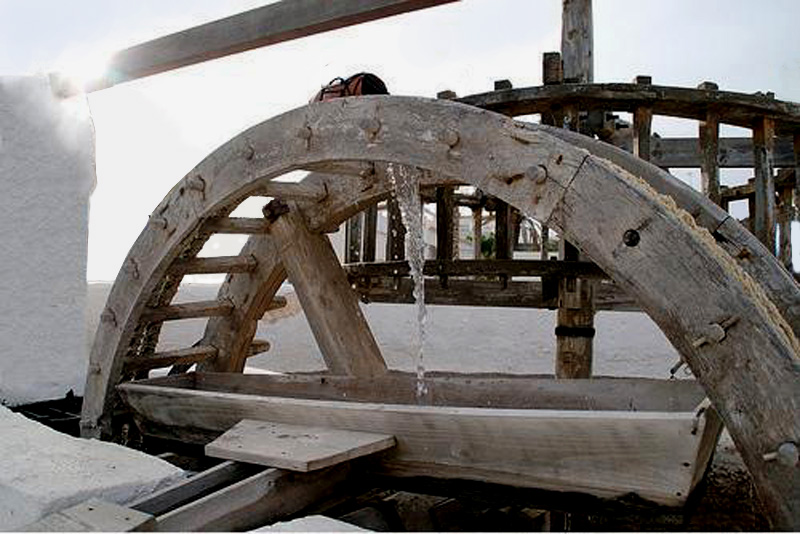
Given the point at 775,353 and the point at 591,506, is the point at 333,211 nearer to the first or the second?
the point at 591,506

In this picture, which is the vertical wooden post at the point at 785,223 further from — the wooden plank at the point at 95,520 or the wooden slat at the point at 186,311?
the wooden plank at the point at 95,520

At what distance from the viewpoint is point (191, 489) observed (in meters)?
1.94

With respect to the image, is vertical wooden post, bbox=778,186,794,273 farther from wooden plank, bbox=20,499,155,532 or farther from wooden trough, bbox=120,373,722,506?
wooden plank, bbox=20,499,155,532

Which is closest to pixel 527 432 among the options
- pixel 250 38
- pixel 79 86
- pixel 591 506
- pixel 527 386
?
pixel 591 506

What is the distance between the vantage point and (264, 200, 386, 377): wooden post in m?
2.93

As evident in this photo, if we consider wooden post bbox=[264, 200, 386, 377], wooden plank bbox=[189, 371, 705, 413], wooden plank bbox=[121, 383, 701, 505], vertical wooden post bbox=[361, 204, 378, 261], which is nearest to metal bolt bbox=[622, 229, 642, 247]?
wooden plank bbox=[121, 383, 701, 505]

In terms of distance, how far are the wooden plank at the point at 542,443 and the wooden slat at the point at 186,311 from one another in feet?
3.57

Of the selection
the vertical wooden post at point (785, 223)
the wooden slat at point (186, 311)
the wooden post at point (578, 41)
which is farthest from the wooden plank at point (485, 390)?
the wooden post at point (578, 41)

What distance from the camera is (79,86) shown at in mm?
3387

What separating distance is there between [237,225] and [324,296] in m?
0.48

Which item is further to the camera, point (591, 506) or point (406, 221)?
point (406, 221)

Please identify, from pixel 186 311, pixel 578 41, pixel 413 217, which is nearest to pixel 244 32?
pixel 413 217

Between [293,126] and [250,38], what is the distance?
60 centimetres

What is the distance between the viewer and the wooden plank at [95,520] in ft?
5.38
